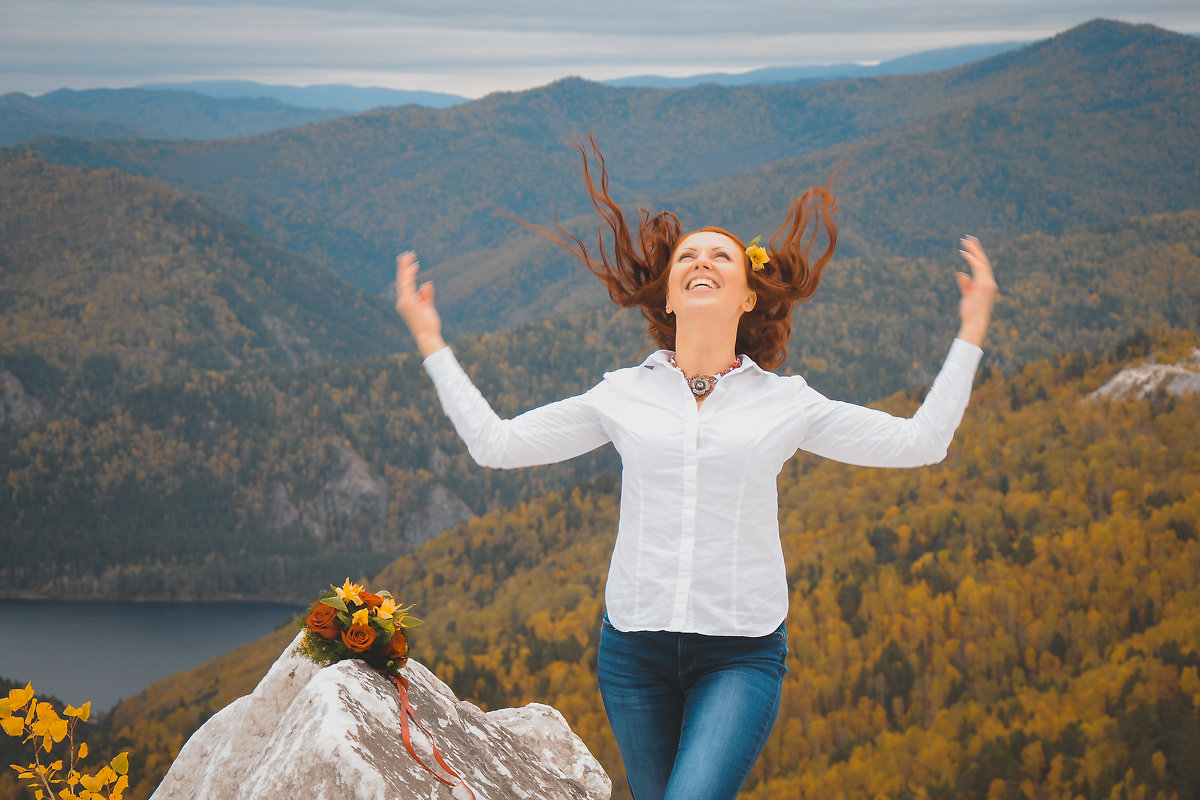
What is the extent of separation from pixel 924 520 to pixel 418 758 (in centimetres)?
8033

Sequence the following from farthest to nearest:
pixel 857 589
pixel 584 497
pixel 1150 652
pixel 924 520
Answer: pixel 584 497
pixel 924 520
pixel 857 589
pixel 1150 652

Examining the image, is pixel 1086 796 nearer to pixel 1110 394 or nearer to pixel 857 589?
pixel 857 589

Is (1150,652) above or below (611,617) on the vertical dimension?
below

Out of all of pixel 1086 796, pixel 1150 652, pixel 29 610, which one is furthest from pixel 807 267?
pixel 29 610

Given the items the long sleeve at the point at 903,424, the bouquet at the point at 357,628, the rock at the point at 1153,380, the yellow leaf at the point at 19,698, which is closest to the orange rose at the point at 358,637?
the bouquet at the point at 357,628

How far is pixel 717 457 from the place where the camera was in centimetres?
579

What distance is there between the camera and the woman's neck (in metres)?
6.32

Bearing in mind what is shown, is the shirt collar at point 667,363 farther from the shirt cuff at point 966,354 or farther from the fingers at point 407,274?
the fingers at point 407,274

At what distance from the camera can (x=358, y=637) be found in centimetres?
690

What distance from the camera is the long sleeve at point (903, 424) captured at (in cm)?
563

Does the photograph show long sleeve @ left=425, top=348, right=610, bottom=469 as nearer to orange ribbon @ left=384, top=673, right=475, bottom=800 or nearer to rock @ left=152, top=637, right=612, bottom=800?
orange ribbon @ left=384, top=673, right=475, bottom=800

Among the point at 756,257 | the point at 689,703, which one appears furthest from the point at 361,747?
the point at 756,257

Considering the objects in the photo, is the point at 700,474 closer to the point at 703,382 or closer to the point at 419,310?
the point at 703,382

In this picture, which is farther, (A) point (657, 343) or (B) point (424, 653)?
(B) point (424, 653)
